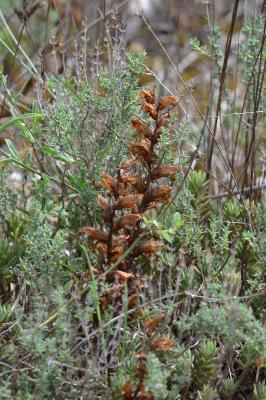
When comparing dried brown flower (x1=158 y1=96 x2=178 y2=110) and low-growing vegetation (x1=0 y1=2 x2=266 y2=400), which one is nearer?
low-growing vegetation (x1=0 y1=2 x2=266 y2=400)

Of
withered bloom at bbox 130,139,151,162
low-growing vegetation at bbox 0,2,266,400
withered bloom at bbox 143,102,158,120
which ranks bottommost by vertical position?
low-growing vegetation at bbox 0,2,266,400

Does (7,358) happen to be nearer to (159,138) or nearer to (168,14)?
(159,138)

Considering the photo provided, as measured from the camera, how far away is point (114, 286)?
79.1 inches

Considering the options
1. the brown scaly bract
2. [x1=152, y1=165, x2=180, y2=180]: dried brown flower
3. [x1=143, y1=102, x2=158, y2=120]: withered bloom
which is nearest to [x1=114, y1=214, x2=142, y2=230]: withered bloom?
the brown scaly bract

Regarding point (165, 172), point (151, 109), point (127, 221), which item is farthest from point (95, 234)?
point (151, 109)

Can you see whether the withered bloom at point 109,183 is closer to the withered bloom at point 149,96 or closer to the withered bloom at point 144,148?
the withered bloom at point 144,148

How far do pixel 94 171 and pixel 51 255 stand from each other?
12.5 inches

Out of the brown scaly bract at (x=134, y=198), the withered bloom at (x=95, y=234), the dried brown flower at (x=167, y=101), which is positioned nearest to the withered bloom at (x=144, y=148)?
the brown scaly bract at (x=134, y=198)

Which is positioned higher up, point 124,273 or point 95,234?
point 95,234

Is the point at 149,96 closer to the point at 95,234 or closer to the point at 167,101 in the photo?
the point at 167,101

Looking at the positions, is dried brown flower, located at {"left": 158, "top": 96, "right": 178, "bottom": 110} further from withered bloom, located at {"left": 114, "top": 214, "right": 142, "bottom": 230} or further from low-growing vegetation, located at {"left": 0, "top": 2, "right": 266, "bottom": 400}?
withered bloom, located at {"left": 114, "top": 214, "right": 142, "bottom": 230}

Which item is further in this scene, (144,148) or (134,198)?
(144,148)

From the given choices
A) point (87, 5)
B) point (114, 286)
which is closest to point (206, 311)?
point (114, 286)

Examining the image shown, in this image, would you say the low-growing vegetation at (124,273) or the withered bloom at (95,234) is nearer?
the low-growing vegetation at (124,273)
